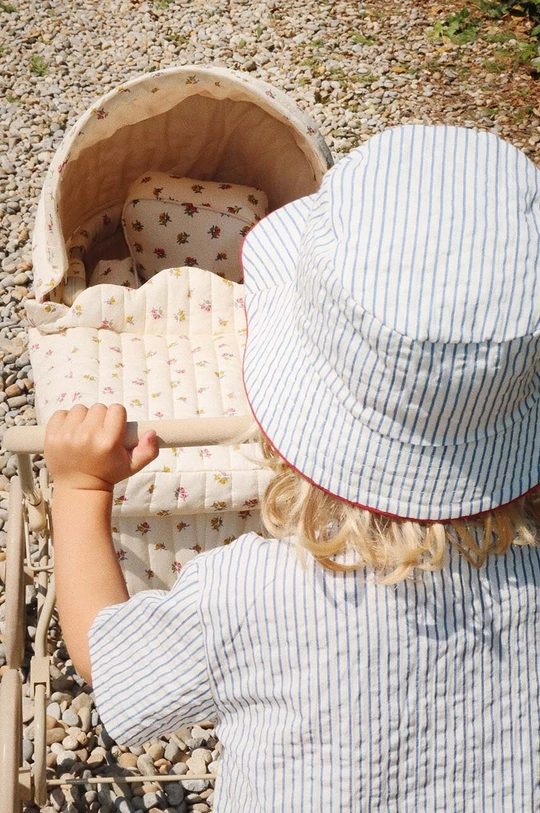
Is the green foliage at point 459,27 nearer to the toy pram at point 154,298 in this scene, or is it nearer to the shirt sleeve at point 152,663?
the toy pram at point 154,298

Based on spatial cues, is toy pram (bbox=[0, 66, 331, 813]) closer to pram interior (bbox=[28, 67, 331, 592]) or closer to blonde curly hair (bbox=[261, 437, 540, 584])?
pram interior (bbox=[28, 67, 331, 592])

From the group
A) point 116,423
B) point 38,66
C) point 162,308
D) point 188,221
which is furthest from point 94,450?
point 38,66

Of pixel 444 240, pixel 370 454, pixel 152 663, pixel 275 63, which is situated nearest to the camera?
pixel 444 240

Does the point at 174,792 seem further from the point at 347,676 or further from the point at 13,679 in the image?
the point at 347,676

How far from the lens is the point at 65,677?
6.02ft

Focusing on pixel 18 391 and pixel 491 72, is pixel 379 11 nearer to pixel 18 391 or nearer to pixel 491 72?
pixel 491 72

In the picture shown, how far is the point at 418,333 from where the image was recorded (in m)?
0.68

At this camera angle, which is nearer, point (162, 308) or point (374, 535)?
point (374, 535)

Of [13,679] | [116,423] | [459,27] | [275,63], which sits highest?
[459,27]

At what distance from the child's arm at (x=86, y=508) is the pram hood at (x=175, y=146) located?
86 cm

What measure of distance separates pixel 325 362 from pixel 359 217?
159mm

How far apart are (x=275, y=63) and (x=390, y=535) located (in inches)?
132

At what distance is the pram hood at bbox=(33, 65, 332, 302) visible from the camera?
1.72 m

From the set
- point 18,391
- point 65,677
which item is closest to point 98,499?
point 65,677
